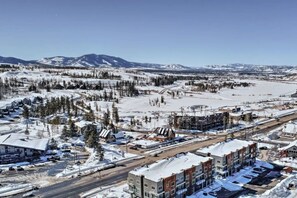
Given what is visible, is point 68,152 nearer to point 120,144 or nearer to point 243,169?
point 120,144

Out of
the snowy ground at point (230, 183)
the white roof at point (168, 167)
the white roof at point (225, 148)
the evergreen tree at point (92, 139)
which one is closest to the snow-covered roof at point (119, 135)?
the evergreen tree at point (92, 139)

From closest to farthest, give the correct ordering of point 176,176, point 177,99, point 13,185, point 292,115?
point 176,176 < point 13,185 < point 292,115 < point 177,99

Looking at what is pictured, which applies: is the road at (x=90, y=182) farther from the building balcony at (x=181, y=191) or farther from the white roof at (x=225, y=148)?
the white roof at (x=225, y=148)

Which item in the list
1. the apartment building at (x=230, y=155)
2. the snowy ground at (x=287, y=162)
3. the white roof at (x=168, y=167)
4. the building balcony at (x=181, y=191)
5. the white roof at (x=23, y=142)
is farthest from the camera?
the white roof at (x=23, y=142)

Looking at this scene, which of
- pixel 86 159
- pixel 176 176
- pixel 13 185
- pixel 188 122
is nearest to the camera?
pixel 176 176

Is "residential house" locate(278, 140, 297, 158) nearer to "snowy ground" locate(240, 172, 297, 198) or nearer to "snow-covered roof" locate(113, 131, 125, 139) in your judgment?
"snowy ground" locate(240, 172, 297, 198)

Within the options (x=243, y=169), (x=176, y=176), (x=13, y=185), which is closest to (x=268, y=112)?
(x=243, y=169)
